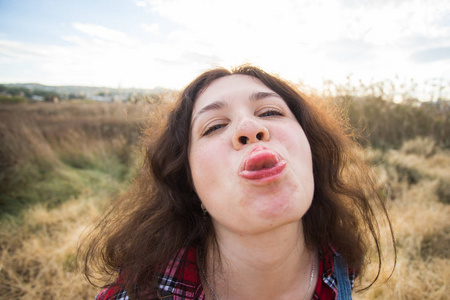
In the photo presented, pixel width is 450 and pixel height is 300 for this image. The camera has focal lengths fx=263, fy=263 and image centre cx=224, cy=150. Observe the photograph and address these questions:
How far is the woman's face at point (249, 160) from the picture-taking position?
46.4 inches

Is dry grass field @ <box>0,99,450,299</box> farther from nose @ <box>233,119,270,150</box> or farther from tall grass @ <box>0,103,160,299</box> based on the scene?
nose @ <box>233,119,270,150</box>

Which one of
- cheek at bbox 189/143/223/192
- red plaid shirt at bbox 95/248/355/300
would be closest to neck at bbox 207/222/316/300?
red plaid shirt at bbox 95/248/355/300

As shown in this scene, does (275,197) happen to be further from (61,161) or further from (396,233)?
(61,161)

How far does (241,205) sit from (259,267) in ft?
1.74

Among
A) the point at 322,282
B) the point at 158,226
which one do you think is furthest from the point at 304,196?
the point at 158,226

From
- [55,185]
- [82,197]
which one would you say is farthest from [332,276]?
[55,185]

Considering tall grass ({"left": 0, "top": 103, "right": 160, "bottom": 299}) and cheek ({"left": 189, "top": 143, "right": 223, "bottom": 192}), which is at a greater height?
cheek ({"left": 189, "top": 143, "right": 223, "bottom": 192})

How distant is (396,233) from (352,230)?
1691mm

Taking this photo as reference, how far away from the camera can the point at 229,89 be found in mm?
1597

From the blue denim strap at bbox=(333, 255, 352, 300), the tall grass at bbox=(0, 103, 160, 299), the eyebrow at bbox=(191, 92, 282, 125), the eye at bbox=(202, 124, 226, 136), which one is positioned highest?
the eyebrow at bbox=(191, 92, 282, 125)

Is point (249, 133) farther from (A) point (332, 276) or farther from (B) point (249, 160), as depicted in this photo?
(A) point (332, 276)

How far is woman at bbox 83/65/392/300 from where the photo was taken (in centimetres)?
124

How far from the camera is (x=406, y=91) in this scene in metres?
6.87

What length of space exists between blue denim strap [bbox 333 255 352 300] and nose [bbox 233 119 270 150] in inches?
44.5
